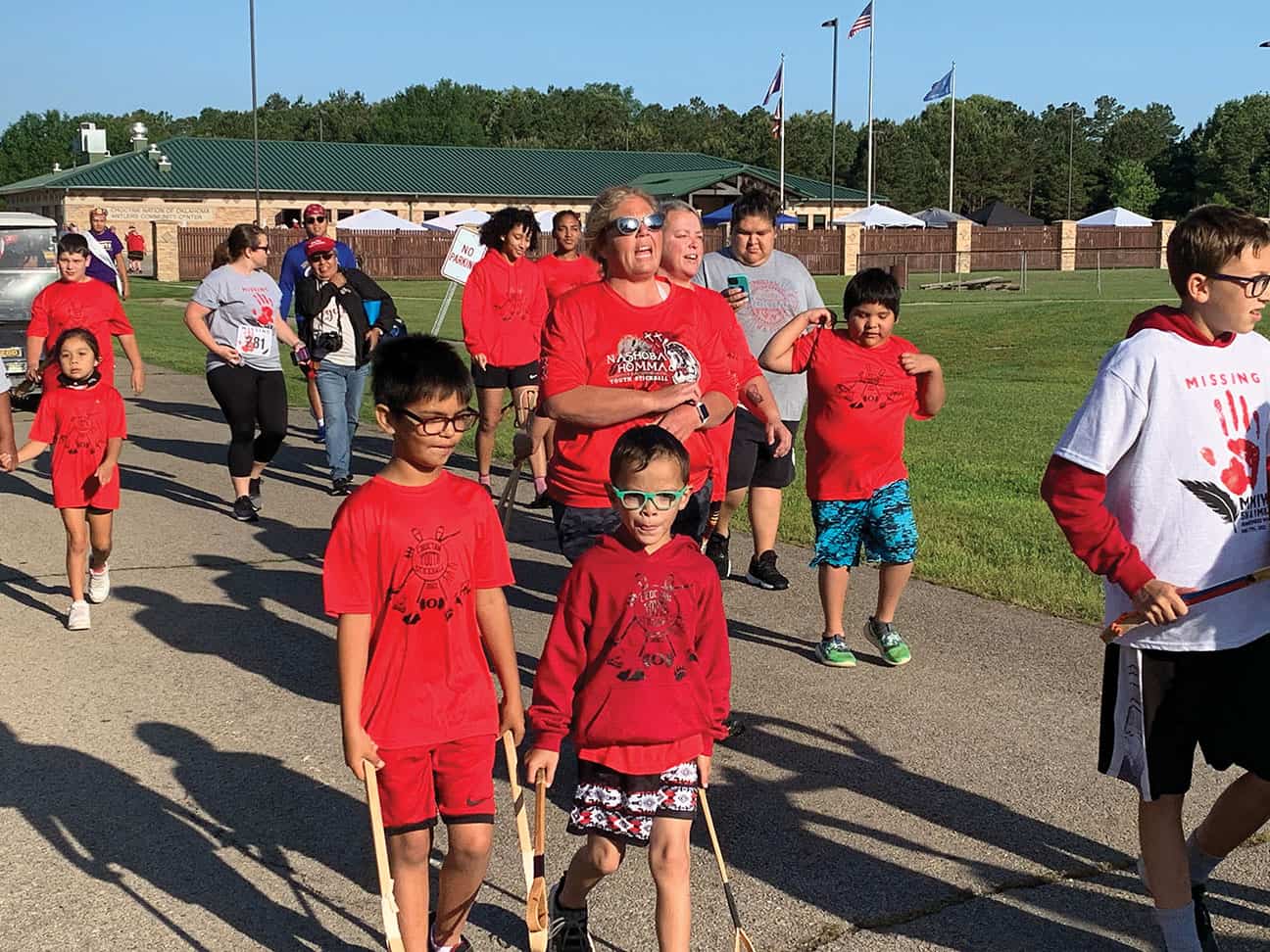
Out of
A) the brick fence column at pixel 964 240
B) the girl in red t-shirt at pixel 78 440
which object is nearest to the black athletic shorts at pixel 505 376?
the girl in red t-shirt at pixel 78 440

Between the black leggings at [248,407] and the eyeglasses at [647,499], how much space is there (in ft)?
23.4

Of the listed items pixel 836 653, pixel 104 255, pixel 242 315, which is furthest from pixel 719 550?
pixel 104 255

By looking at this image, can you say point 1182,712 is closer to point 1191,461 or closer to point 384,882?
point 1191,461

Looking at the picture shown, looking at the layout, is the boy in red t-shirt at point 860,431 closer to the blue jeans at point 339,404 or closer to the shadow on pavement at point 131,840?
the shadow on pavement at point 131,840

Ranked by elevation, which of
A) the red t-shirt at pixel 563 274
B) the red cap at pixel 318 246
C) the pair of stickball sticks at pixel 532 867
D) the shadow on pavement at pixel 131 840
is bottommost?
the shadow on pavement at pixel 131 840

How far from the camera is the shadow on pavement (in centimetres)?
395

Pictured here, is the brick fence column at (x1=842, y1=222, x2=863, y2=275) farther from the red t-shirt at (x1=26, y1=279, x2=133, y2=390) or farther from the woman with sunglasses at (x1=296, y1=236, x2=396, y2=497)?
the red t-shirt at (x1=26, y1=279, x2=133, y2=390)

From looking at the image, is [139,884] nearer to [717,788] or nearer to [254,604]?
[717,788]

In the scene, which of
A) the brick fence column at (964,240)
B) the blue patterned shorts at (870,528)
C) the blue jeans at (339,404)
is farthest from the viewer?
the brick fence column at (964,240)

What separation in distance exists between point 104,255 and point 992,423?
9.64m

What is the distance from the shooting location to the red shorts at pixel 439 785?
3430 millimetres

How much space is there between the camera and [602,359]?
4746 millimetres

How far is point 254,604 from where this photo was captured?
7633 mm

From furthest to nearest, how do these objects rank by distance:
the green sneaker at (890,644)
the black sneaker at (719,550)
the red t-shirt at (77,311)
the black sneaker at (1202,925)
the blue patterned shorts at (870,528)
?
1. the red t-shirt at (77,311)
2. the black sneaker at (719,550)
3. the green sneaker at (890,644)
4. the blue patterned shorts at (870,528)
5. the black sneaker at (1202,925)
